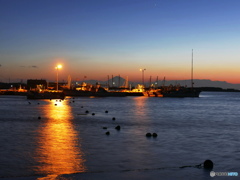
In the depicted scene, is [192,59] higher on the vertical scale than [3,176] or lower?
higher

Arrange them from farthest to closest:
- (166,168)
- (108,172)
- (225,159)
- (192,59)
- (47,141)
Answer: (192,59), (47,141), (225,159), (166,168), (108,172)

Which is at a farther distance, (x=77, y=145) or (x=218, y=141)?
(x=218, y=141)

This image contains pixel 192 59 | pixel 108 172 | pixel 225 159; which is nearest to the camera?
pixel 108 172

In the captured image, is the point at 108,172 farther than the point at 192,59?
No

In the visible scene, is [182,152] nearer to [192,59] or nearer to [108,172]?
[108,172]

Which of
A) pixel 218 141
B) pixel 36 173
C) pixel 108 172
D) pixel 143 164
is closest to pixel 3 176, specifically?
pixel 36 173

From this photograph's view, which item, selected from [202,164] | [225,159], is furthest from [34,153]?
[225,159]

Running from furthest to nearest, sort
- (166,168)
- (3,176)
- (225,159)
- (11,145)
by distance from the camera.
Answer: (11,145), (225,159), (166,168), (3,176)

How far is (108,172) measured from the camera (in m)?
19.9

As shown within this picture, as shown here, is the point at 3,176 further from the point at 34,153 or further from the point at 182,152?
the point at 182,152

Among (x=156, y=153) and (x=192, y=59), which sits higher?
(x=192, y=59)

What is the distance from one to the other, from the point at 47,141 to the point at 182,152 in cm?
1254

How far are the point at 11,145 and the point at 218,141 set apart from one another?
63.6ft

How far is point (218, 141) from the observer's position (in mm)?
33438
